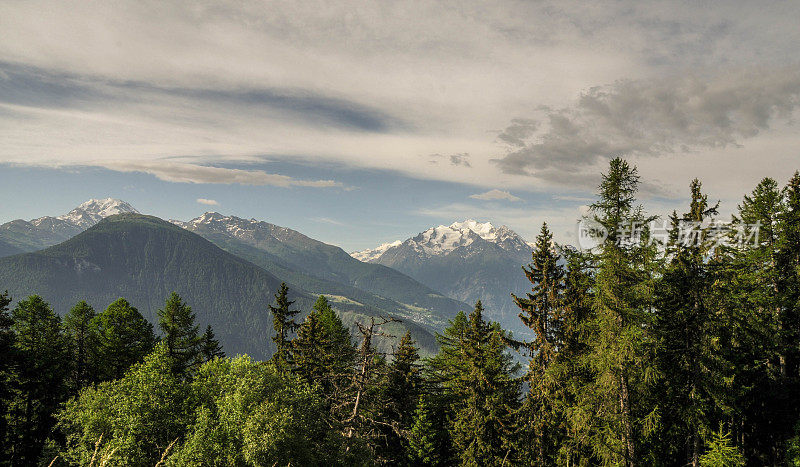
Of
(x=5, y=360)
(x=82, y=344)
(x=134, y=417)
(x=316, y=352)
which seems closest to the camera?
(x=134, y=417)

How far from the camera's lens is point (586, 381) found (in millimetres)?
27062

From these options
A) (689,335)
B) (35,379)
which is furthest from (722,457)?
(35,379)

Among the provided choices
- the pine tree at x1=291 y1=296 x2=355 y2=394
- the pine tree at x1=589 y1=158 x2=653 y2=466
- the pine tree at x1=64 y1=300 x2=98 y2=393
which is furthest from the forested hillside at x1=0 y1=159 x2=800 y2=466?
the pine tree at x1=291 y1=296 x2=355 y2=394

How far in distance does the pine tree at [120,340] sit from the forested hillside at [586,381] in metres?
4.37

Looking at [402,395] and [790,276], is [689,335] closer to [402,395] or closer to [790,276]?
[790,276]

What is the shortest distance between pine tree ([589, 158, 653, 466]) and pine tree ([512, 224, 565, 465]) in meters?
4.61

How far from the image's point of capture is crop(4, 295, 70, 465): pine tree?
36906 mm

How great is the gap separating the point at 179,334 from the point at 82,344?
29.3 feet

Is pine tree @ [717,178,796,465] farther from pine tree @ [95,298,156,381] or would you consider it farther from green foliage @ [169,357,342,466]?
pine tree @ [95,298,156,381]

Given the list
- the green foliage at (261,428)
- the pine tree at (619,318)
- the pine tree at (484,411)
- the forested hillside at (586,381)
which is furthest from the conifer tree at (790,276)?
the green foliage at (261,428)

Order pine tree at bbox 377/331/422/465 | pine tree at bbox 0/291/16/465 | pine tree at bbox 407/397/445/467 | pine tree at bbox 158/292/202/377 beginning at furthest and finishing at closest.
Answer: pine tree at bbox 158/292/202/377 → pine tree at bbox 407/397/445/467 → pine tree at bbox 377/331/422/465 → pine tree at bbox 0/291/16/465

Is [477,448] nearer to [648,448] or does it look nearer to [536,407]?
[536,407]

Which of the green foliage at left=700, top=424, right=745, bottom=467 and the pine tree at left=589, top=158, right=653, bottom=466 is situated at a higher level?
the pine tree at left=589, top=158, right=653, bottom=466

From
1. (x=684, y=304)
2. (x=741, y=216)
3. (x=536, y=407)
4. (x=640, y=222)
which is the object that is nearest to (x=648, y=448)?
(x=536, y=407)
